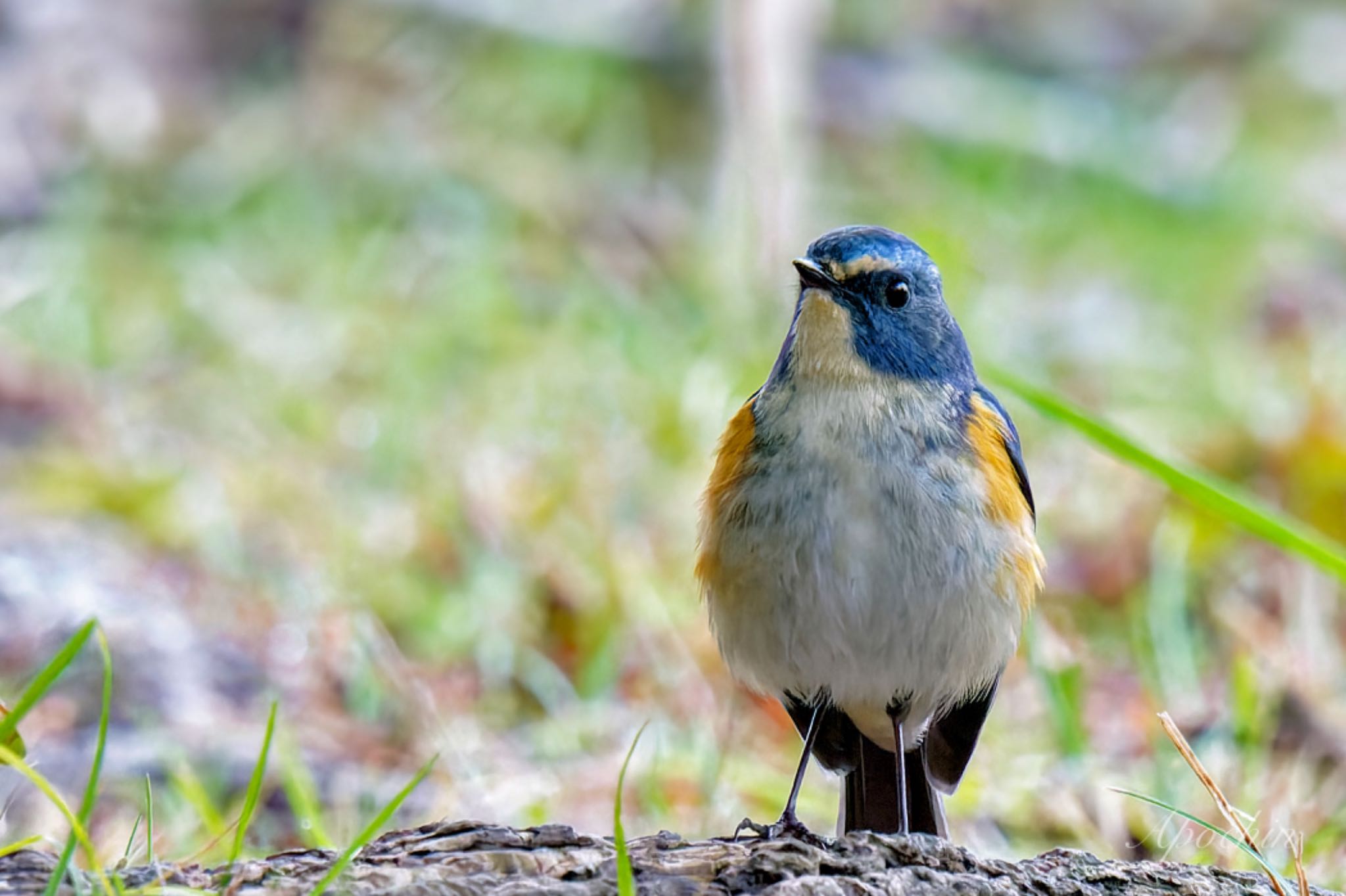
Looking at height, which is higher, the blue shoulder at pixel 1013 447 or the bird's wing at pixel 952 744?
the blue shoulder at pixel 1013 447

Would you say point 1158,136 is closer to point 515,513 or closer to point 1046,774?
point 515,513

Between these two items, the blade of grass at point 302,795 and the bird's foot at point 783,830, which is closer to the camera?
the bird's foot at point 783,830

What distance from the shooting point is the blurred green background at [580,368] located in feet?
13.6

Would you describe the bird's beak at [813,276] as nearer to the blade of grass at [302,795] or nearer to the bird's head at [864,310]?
the bird's head at [864,310]

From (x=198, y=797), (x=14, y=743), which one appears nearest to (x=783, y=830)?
(x=198, y=797)

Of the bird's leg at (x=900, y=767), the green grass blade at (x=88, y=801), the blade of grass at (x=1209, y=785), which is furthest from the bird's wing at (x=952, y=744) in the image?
the green grass blade at (x=88, y=801)

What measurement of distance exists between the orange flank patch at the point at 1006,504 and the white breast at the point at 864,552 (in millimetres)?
30

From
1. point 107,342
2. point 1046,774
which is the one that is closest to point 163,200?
point 107,342

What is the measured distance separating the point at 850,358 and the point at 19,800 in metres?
2.12

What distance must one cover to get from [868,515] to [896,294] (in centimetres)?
49

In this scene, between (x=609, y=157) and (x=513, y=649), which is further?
(x=609, y=157)

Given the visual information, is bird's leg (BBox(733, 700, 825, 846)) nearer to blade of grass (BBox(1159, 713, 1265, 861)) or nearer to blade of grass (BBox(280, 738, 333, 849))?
blade of grass (BBox(1159, 713, 1265, 861))

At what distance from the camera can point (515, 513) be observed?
5559 mm
